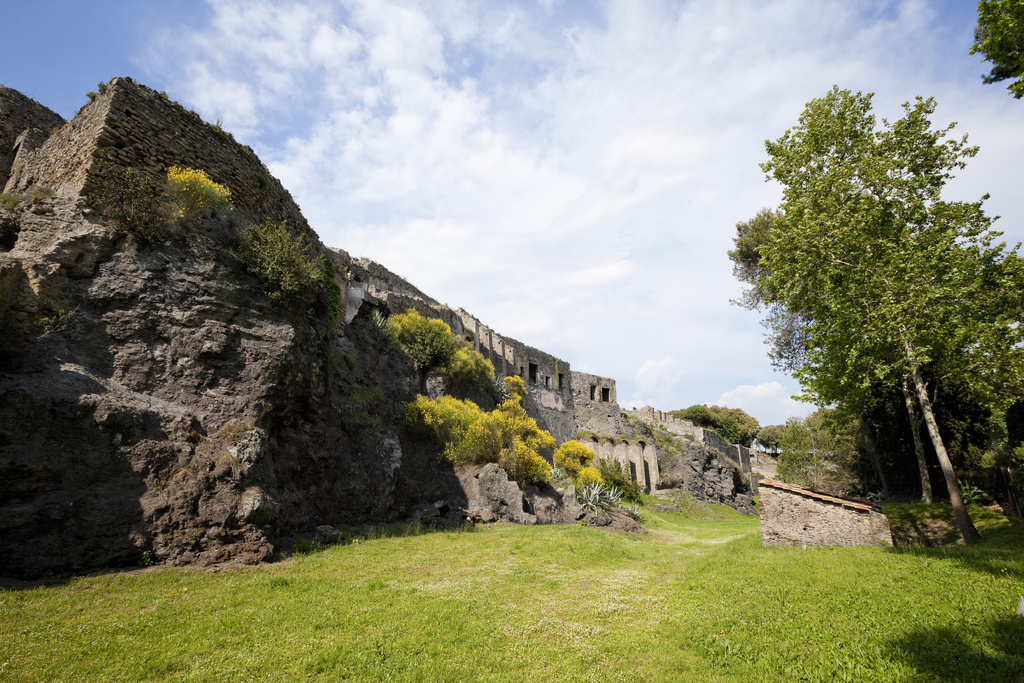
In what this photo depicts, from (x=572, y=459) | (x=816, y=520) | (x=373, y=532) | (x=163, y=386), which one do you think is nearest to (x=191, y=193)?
(x=163, y=386)

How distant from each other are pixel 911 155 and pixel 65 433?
19281mm

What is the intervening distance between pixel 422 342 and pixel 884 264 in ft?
48.6

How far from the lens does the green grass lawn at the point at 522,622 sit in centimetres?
446

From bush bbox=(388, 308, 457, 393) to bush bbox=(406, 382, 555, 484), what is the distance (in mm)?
1755

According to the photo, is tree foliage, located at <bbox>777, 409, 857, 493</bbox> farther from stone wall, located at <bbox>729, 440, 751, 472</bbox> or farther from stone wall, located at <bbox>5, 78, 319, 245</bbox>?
stone wall, located at <bbox>5, 78, 319, 245</bbox>

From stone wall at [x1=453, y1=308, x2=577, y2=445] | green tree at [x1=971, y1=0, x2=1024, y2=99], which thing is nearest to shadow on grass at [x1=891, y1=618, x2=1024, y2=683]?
green tree at [x1=971, y1=0, x2=1024, y2=99]

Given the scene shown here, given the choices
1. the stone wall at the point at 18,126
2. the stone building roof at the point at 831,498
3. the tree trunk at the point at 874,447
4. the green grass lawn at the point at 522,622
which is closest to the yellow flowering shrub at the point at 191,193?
the stone wall at the point at 18,126

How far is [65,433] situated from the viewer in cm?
694

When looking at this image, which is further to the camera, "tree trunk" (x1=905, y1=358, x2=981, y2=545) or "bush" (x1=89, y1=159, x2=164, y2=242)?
"tree trunk" (x1=905, y1=358, x2=981, y2=545)

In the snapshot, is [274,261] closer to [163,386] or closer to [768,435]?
[163,386]

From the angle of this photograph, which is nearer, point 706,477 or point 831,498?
point 831,498

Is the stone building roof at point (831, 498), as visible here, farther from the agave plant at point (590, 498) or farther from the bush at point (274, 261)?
the bush at point (274, 261)

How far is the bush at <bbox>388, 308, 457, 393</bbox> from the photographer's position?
1788cm

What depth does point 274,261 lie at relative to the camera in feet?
34.4
